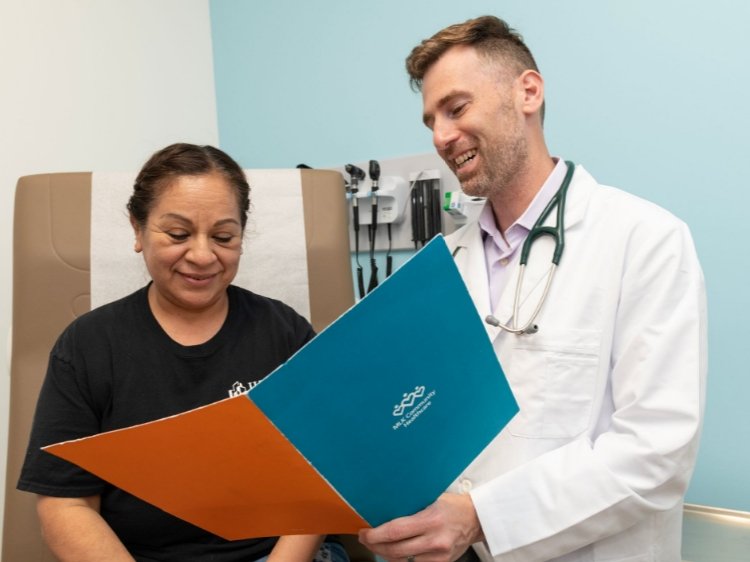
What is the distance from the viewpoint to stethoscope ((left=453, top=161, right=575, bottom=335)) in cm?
102

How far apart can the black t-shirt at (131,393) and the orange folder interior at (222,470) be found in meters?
0.23

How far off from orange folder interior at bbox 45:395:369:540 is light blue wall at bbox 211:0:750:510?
93 centimetres

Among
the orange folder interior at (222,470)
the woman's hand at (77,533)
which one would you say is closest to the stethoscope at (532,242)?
the orange folder interior at (222,470)

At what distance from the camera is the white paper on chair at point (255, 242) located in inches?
52.2

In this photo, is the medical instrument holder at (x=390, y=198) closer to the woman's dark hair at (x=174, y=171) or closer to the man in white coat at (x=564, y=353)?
the man in white coat at (x=564, y=353)

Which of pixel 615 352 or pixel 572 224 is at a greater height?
pixel 572 224

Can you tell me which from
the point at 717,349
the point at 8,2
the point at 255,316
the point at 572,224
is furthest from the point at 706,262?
the point at 8,2

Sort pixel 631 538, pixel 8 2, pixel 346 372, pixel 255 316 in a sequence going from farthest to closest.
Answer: pixel 8 2 < pixel 255 316 < pixel 631 538 < pixel 346 372

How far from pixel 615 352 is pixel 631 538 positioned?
11.1 inches

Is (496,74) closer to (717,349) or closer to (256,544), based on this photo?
(717,349)

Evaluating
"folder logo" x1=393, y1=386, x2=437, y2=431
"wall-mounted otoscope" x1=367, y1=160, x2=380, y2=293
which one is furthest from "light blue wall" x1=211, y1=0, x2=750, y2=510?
"folder logo" x1=393, y1=386, x2=437, y2=431

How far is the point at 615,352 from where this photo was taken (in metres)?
1.00

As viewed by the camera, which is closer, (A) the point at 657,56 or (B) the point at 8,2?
(A) the point at 657,56

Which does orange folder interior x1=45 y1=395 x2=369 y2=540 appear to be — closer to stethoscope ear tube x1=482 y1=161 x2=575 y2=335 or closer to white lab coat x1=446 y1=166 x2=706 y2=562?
white lab coat x1=446 y1=166 x2=706 y2=562
